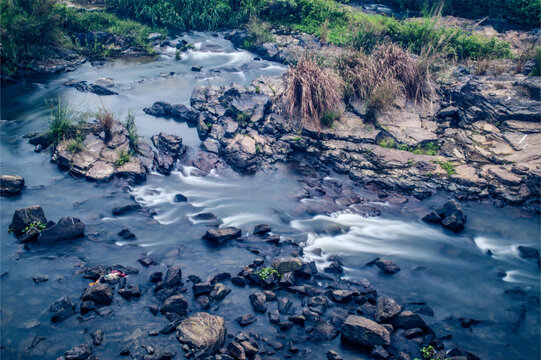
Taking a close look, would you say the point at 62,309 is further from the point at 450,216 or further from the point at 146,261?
the point at 450,216

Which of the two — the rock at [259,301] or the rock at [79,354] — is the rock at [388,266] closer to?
the rock at [259,301]

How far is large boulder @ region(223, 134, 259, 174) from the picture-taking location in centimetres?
1016

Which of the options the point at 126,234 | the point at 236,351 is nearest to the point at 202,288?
the point at 236,351

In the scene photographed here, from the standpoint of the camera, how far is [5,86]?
13742 millimetres

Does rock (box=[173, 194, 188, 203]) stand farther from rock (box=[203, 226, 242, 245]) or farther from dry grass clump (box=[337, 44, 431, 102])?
dry grass clump (box=[337, 44, 431, 102])

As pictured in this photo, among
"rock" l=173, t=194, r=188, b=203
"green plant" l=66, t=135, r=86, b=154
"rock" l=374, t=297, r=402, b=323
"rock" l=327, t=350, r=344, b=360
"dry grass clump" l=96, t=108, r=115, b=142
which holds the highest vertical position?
"dry grass clump" l=96, t=108, r=115, b=142

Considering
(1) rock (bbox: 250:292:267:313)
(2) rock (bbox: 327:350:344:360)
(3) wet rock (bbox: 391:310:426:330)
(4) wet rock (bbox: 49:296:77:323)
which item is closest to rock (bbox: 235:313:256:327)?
(1) rock (bbox: 250:292:267:313)

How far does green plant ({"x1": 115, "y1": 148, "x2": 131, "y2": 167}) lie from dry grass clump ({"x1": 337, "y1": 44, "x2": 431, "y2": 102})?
22.7ft

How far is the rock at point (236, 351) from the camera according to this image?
16.6 ft

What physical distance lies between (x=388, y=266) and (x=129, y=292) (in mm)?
4600

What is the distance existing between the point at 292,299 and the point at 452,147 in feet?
23.5

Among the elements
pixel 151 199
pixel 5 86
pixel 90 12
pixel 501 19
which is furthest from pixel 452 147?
pixel 90 12

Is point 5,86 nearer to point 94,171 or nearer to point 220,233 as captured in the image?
point 94,171

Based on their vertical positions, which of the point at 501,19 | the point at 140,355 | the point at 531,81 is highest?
the point at 501,19
